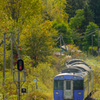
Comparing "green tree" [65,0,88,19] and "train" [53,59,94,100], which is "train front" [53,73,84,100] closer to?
"train" [53,59,94,100]

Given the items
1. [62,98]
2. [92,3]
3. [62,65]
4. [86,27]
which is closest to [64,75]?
[62,98]

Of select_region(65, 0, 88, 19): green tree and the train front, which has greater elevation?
select_region(65, 0, 88, 19): green tree

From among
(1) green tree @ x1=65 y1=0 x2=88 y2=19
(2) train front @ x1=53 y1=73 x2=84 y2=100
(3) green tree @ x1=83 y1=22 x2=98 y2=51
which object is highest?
(1) green tree @ x1=65 y1=0 x2=88 y2=19

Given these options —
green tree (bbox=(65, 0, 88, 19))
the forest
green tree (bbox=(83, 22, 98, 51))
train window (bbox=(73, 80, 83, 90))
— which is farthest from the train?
green tree (bbox=(65, 0, 88, 19))

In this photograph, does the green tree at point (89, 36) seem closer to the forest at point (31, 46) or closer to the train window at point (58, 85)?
the forest at point (31, 46)

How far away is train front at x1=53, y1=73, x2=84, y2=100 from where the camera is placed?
23.1 metres

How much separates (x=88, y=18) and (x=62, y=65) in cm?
5422

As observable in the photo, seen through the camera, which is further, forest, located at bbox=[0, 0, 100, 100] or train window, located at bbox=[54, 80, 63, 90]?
forest, located at bbox=[0, 0, 100, 100]

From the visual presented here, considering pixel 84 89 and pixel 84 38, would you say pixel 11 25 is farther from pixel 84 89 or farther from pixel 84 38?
pixel 84 38

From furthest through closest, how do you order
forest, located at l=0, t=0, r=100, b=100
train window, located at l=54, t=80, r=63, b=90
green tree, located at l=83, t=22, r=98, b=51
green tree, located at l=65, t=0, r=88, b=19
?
green tree, located at l=65, t=0, r=88, b=19, green tree, located at l=83, t=22, r=98, b=51, forest, located at l=0, t=0, r=100, b=100, train window, located at l=54, t=80, r=63, b=90

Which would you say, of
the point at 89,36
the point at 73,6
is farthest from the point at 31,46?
the point at 73,6

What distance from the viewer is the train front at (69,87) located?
2309 centimetres

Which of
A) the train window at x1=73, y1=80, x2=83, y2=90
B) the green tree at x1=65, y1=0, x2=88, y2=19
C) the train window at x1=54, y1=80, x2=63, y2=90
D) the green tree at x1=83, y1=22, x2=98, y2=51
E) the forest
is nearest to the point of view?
the train window at x1=73, y1=80, x2=83, y2=90

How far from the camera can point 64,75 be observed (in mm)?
23250
